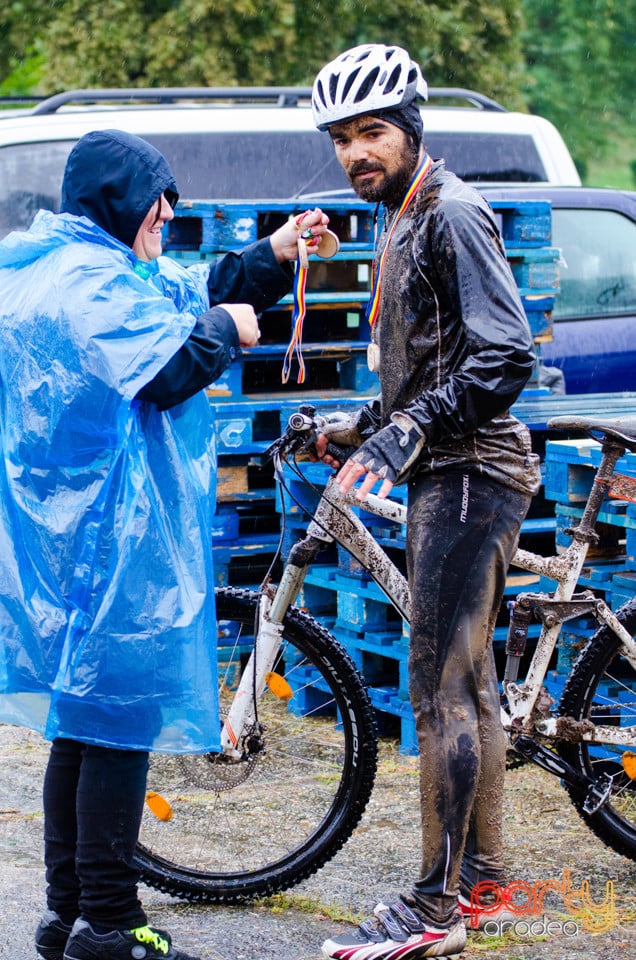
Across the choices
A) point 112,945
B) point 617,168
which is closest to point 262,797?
point 112,945

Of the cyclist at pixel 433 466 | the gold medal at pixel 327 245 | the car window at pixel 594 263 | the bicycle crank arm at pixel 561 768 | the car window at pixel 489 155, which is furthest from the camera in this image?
the car window at pixel 489 155

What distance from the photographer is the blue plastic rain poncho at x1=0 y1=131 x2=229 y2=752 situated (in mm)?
3301

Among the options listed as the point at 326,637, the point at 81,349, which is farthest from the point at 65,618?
the point at 326,637

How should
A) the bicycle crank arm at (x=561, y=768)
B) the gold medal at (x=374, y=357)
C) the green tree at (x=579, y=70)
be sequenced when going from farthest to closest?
1. the green tree at (x=579, y=70)
2. the bicycle crank arm at (x=561, y=768)
3. the gold medal at (x=374, y=357)

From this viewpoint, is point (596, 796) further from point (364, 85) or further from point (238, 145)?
point (238, 145)

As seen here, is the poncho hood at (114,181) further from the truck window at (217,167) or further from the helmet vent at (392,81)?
the truck window at (217,167)

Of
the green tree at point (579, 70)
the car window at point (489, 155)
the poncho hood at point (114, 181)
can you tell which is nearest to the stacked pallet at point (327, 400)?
the poncho hood at point (114, 181)

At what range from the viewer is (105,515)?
11.0ft

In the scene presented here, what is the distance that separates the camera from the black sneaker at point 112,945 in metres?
3.43

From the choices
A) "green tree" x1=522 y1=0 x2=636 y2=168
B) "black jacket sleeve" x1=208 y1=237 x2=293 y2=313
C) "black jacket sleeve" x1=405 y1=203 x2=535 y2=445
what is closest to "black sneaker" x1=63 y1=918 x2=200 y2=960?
"black jacket sleeve" x1=405 y1=203 x2=535 y2=445

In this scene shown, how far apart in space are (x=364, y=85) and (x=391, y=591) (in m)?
1.46

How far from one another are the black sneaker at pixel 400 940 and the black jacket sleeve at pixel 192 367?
56.3 inches

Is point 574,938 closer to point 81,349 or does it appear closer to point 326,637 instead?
point 326,637

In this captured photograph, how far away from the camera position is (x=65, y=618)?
3350 mm
